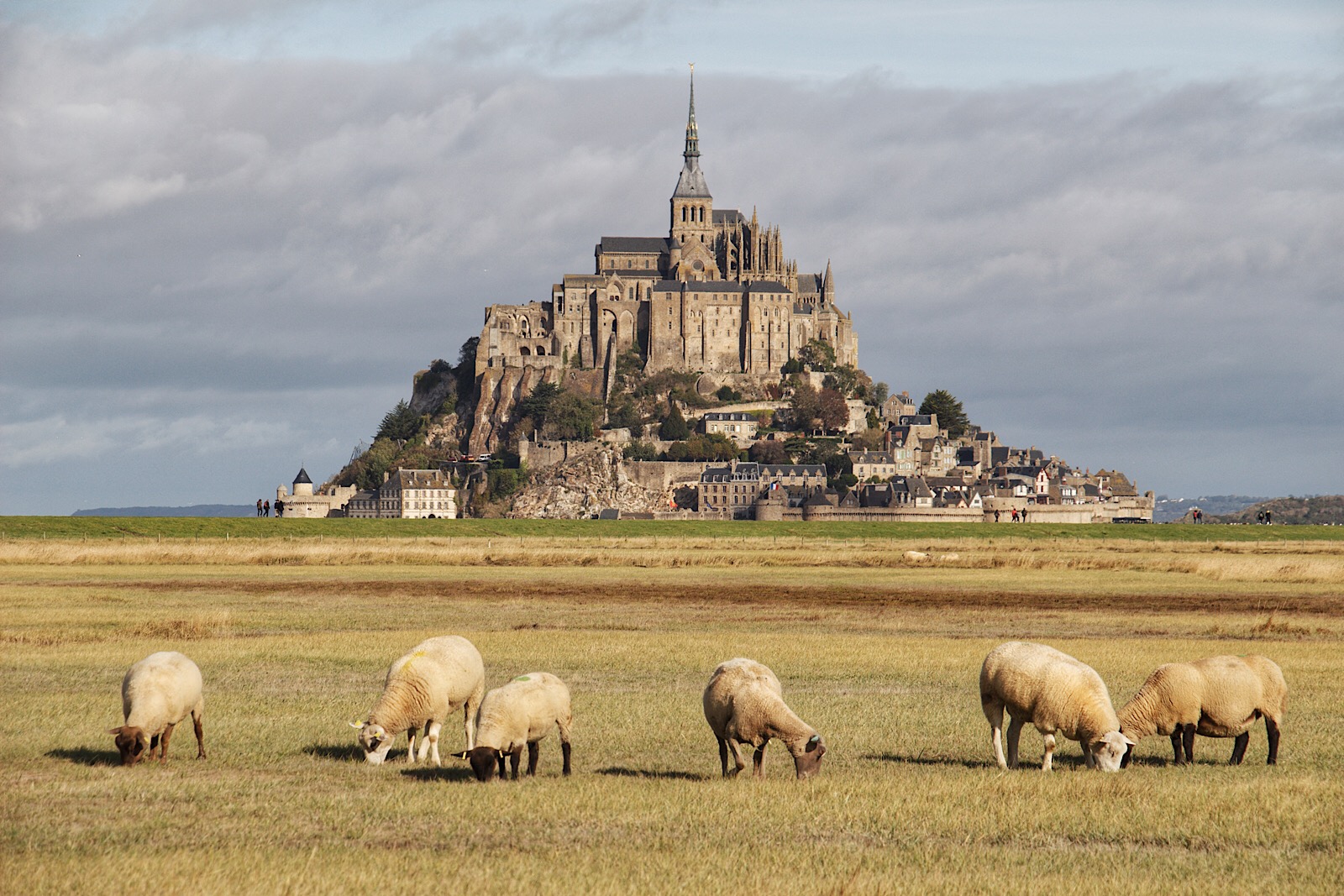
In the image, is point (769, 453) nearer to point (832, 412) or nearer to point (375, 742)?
point (832, 412)

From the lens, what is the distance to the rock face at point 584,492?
16038 cm

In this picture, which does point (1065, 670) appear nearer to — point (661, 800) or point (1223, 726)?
Result: point (1223, 726)

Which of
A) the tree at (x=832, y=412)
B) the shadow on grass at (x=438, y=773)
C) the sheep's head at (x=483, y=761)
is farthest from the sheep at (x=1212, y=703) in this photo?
the tree at (x=832, y=412)

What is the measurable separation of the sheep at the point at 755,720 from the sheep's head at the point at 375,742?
367 centimetres

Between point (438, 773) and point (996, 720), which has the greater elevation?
point (996, 720)

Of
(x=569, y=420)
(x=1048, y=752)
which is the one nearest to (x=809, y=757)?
(x=1048, y=752)

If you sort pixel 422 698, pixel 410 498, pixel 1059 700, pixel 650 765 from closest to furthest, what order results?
1. pixel 1059 700
2. pixel 422 698
3. pixel 650 765
4. pixel 410 498

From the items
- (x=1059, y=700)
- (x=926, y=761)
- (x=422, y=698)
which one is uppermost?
(x=1059, y=700)

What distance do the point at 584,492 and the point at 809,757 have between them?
147765mm

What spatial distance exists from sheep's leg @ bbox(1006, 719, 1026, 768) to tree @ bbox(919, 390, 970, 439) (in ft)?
569

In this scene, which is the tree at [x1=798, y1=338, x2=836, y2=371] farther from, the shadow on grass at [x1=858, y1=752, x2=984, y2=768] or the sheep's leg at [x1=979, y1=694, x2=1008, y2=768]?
the sheep's leg at [x1=979, y1=694, x2=1008, y2=768]

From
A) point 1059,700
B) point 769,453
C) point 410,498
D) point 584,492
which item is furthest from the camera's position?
point 769,453

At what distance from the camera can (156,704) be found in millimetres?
16391

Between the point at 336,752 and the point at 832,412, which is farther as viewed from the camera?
the point at 832,412
